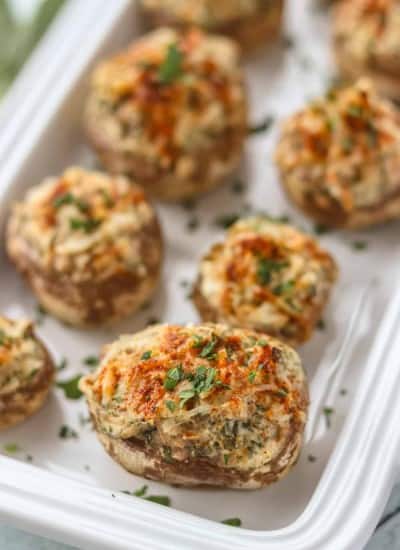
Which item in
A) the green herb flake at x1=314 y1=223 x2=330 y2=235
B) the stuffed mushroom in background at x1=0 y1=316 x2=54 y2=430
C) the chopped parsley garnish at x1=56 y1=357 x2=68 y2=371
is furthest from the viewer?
the green herb flake at x1=314 y1=223 x2=330 y2=235

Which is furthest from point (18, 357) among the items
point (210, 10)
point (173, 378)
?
point (210, 10)

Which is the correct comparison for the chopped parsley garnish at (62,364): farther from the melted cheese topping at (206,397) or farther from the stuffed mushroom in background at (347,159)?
Result: the stuffed mushroom in background at (347,159)

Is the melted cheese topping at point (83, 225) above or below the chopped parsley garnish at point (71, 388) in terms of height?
above

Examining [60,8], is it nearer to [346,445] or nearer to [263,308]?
[263,308]

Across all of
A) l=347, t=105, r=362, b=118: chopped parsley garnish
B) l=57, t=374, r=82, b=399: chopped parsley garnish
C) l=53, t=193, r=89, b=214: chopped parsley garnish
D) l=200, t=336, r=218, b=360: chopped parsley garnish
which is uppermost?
l=53, t=193, r=89, b=214: chopped parsley garnish

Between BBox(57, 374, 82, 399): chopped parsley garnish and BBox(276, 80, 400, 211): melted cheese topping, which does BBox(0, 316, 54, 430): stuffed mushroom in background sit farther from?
BBox(276, 80, 400, 211): melted cheese topping

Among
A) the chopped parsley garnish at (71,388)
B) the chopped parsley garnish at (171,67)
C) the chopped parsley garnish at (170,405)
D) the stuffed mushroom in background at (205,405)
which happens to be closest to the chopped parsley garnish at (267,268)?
the stuffed mushroom in background at (205,405)

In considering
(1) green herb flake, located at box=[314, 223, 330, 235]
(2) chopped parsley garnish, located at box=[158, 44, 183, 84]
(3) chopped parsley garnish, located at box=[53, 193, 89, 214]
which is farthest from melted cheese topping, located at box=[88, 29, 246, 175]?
(1) green herb flake, located at box=[314, 223, 330, 235]
